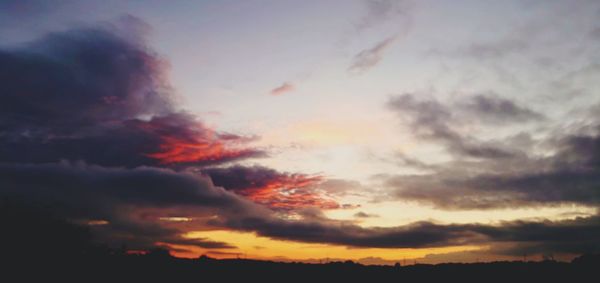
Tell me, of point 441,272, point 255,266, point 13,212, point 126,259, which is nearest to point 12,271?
point 126,259

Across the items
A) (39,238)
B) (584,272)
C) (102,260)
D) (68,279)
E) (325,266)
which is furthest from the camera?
(39,238)

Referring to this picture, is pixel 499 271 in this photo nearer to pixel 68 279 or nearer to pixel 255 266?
pixel 255 266

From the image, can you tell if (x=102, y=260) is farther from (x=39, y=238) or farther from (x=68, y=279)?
(x=39, y=238)

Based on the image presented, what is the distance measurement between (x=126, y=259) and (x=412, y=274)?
28320 mm

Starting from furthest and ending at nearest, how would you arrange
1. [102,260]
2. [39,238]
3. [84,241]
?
[84,241] → [39,238] → [102,260]

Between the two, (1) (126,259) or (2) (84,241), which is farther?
(2) (84,241)

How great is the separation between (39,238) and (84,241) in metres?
6.70

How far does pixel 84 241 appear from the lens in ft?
235

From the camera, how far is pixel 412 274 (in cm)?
4912

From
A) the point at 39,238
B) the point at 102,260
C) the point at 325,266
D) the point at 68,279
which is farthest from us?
the point at 39,238

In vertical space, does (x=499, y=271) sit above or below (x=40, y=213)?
below

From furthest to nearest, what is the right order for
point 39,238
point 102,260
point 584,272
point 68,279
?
1. point 39,238
2. point 584,272
3. point 102,260
4. point 68,279

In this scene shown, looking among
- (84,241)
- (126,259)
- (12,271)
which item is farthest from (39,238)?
(126,259)

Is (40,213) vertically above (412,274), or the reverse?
(40,213)
